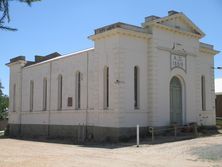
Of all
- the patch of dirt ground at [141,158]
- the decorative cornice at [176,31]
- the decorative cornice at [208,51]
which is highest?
the decorative cornice at [176,31]

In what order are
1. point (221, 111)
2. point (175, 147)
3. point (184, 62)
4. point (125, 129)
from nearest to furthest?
point (175, 147) → point (125, 129) → point (184, 62) → point (221, 111)

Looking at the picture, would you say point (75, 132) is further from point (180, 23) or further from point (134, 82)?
point (180, 23)

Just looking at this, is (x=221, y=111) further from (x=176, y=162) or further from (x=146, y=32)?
(x=176, y=162)

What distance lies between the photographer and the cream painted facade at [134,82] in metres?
24.8

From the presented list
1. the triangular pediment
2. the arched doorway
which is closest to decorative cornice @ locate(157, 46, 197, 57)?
the triangular pediment

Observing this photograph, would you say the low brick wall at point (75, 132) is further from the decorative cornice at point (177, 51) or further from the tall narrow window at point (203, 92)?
the tall narrow window at point (203, 92)

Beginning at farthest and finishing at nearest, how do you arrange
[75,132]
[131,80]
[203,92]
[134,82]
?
[203,92], [75,132], [134,82], [131,80]

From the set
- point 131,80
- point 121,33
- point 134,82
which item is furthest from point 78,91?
point 121,33

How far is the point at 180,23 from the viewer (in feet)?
94.3

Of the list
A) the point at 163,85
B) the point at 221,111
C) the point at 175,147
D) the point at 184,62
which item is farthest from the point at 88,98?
the point at 221,111

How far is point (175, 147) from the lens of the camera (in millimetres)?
19453

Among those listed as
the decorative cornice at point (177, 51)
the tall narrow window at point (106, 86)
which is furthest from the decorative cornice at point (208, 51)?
the tall narrow window at point (106, 86)

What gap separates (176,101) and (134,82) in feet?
13.8

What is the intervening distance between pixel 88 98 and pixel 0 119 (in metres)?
33.9
